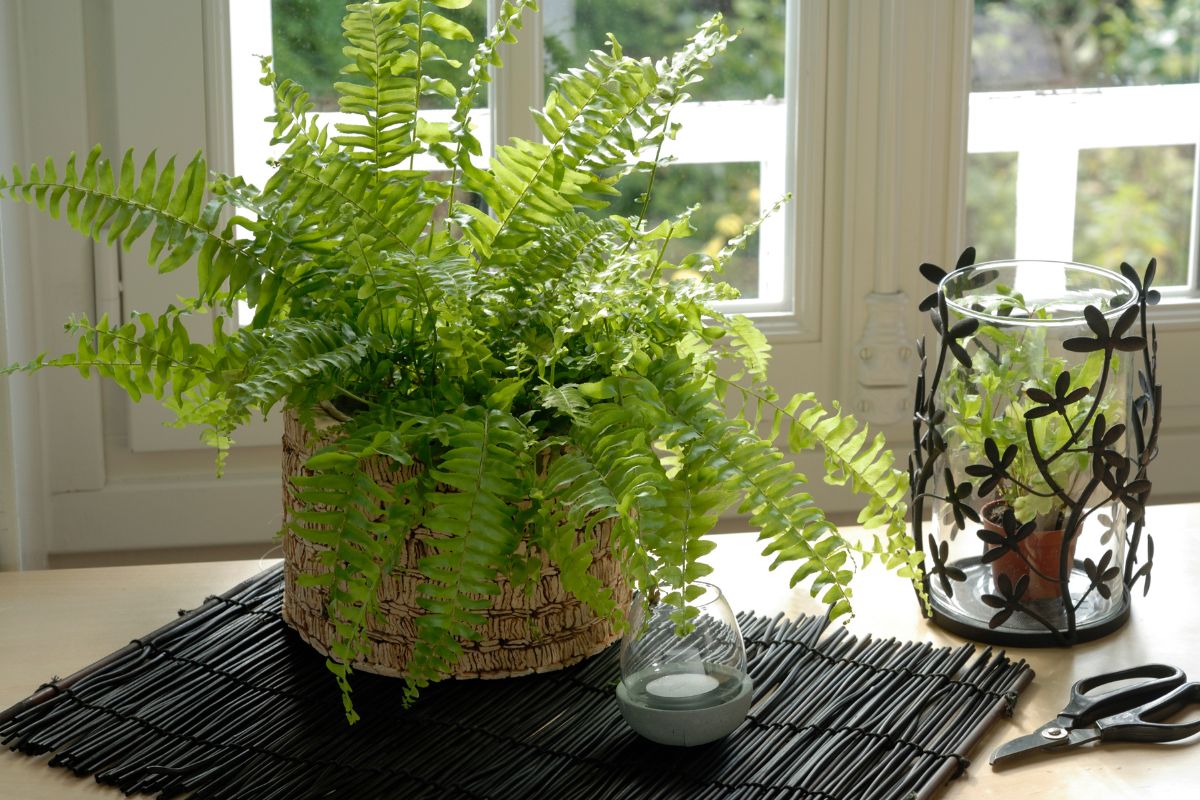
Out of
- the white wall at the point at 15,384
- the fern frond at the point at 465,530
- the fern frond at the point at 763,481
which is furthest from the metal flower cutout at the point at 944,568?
the white wall at the point at 15,384

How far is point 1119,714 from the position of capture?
0.94 metres

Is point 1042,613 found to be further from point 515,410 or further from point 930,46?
point 930,46

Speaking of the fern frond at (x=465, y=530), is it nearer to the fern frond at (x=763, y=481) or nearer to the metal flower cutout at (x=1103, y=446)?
the fern frond at (x=763, y=481)

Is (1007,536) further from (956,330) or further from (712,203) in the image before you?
(712,203)

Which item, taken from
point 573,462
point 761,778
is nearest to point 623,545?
point 573,462

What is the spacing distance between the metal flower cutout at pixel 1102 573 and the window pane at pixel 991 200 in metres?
0.80

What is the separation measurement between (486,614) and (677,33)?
3.20ft

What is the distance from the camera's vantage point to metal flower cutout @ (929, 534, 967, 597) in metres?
1.05

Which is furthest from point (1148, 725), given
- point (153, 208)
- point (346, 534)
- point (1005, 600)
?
point (153, 208)

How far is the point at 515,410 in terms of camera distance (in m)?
0.93

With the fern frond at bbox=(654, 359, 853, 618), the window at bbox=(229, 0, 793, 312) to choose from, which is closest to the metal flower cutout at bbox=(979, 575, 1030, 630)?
the fern frond at bbox=(654, 359, 853, 618)

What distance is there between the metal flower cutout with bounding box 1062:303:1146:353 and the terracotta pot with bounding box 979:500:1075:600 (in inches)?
5.4

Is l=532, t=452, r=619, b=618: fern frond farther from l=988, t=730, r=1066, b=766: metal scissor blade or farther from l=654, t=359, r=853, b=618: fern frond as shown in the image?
l=988, t=730, r=1066, b=766: metal scissor blade

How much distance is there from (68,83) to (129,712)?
2.81 feet
